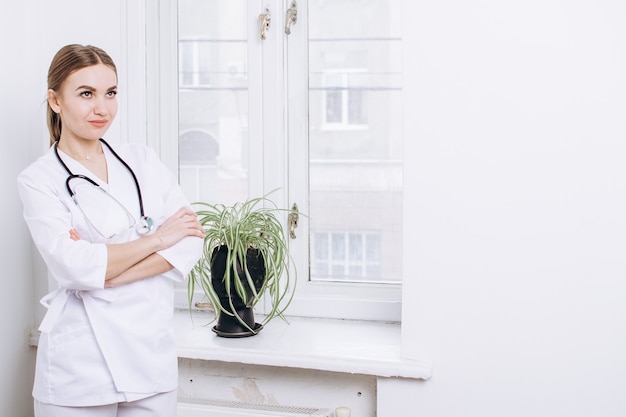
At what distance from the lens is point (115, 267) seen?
1560 millimetres

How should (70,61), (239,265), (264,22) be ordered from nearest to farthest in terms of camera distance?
1. (70,61)
2. (239,265)
3. (264,22)

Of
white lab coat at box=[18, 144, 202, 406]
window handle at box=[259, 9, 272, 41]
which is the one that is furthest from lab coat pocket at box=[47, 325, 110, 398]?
window handle at box=[259, 9, 272, 41]

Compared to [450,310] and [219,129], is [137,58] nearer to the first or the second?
[219,129]

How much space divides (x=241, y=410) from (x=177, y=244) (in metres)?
0.57

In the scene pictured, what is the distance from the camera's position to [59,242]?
4.96ft

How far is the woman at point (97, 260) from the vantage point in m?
1.55

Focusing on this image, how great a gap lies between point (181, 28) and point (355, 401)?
1.35 m

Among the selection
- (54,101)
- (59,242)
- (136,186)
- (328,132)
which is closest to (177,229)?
(136,186)

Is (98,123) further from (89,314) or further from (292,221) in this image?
(292,221)

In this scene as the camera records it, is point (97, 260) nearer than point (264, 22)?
Yes

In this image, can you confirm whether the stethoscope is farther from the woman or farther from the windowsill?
the windowsill

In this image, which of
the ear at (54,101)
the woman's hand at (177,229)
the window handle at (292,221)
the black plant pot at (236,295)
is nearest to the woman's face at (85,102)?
the ear at (54,101)

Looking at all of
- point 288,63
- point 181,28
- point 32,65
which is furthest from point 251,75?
point 32,65

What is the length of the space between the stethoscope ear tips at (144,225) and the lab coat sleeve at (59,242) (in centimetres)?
11
